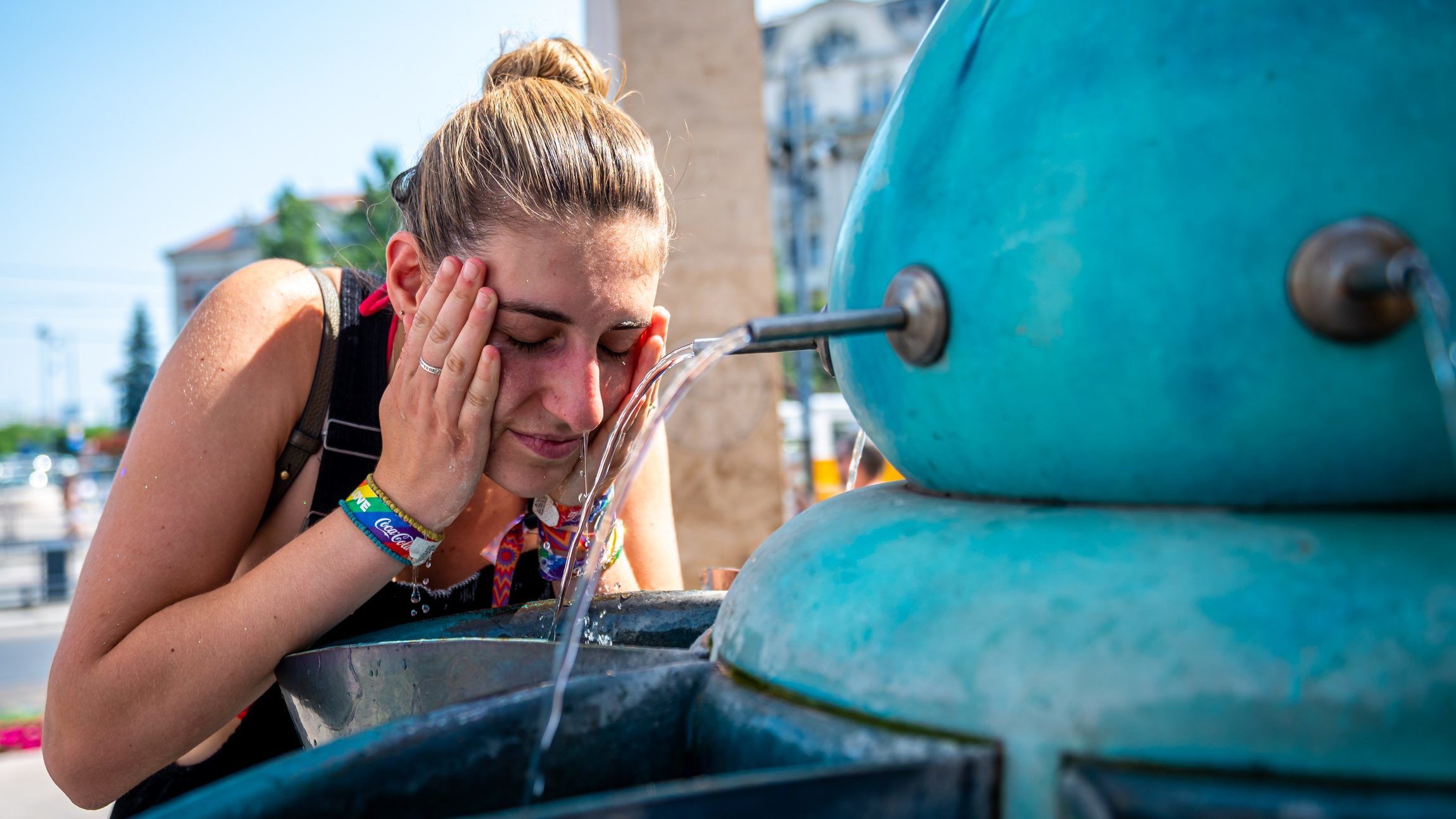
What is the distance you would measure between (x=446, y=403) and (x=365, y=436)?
0.24 m

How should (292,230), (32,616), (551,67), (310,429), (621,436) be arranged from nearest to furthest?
(310,429)
(621,436)
(551,67)
(32,616)
(292,230)

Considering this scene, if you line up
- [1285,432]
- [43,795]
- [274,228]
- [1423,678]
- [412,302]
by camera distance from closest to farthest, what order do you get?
[1423,678] → [1285,432] → [412,302] → [43,795] → [274,228]

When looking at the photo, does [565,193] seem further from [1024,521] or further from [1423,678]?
[1423,678]

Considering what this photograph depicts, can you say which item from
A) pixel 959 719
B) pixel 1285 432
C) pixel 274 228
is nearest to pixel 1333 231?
pixel 1285 432

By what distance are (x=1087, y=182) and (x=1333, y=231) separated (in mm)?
169

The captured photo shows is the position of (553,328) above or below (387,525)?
above

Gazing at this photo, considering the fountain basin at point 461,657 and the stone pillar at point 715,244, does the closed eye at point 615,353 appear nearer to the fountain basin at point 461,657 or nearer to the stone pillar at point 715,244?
the fountain basin at point 461,657

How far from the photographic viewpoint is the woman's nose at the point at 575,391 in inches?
60.3

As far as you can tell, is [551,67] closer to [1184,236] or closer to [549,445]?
[549,445]

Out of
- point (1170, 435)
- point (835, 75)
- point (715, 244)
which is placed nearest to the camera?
point (1170, 435)

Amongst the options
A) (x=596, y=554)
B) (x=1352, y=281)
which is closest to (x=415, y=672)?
(x=596, y=554)

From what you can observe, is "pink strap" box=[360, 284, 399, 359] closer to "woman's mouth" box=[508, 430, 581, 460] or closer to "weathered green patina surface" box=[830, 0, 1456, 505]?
"woman's mouth" box=[508, 430, 581, 460]

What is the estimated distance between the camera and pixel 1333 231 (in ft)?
2.29

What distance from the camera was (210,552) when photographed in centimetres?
148
